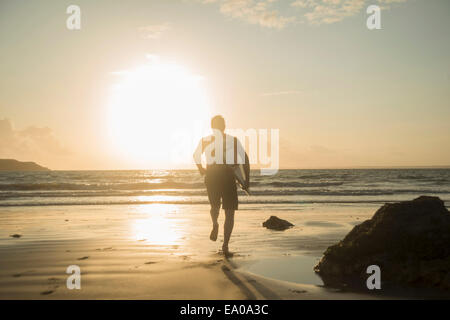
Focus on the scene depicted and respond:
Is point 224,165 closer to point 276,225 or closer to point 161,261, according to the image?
point 161,261

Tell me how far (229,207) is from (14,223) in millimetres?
7744

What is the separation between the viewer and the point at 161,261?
17.3ft

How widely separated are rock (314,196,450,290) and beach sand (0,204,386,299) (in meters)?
0.41

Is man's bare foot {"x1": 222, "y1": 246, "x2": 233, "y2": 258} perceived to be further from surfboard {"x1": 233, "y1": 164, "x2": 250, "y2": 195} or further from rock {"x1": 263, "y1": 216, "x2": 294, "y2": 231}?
rock {"x1": 263, "y1": 216, "x2": 294, "y2": 231}

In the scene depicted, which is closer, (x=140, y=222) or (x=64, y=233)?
(x=64, y=233)

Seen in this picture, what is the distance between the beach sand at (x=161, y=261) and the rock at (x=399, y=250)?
414 millimetres

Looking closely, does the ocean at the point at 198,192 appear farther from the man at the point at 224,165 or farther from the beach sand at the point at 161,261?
the man at the point at 224,165

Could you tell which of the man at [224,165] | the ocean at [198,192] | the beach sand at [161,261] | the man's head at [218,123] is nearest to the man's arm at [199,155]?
the man at [224,165]
